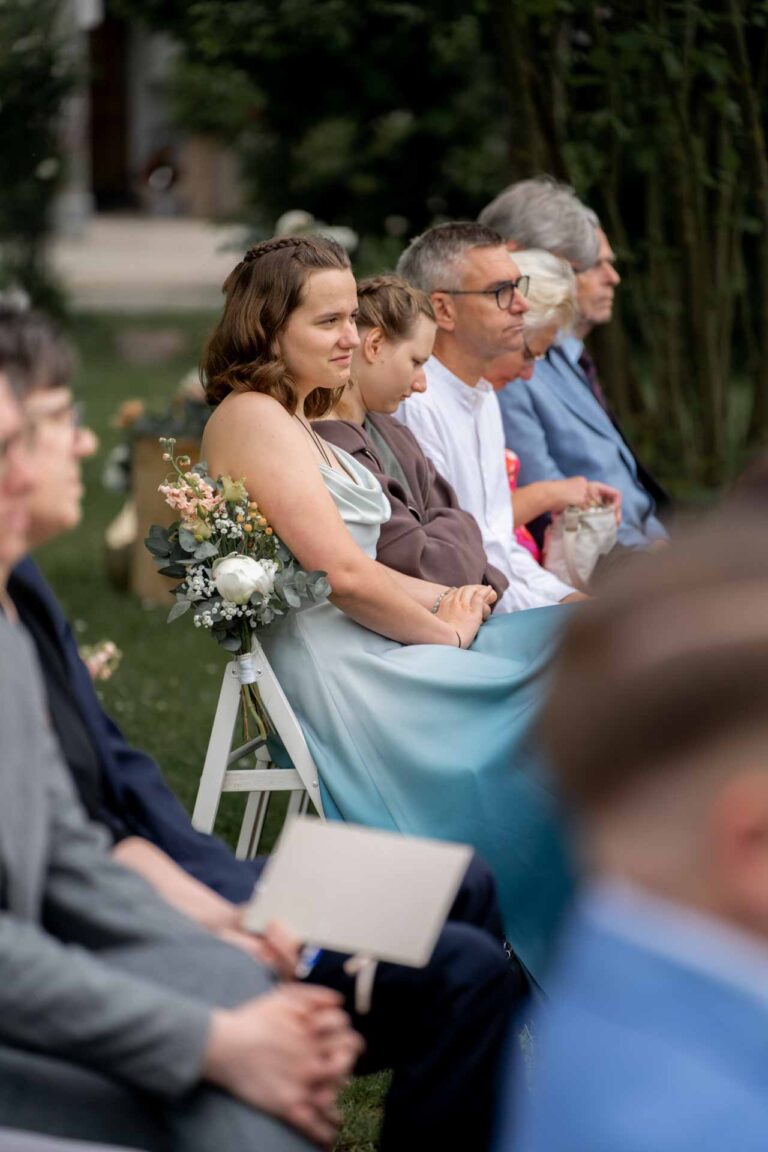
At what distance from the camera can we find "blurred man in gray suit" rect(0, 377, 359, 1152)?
183 centimetres

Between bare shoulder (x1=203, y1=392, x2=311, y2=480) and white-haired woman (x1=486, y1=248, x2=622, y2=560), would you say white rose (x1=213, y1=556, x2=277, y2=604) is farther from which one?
white-haired woman (x1=486, y1=248, x2=622, y2=560)

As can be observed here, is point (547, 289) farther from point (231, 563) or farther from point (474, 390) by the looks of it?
A: point (231, 563)

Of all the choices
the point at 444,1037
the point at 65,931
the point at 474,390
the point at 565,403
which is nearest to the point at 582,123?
the point at 565,403

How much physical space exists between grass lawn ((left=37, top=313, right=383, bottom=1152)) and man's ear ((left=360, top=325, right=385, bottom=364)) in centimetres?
64

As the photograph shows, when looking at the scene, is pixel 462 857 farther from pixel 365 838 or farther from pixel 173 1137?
pixel 173 1137

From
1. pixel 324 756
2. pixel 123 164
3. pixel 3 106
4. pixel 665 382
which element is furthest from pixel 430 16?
pixel 123 164

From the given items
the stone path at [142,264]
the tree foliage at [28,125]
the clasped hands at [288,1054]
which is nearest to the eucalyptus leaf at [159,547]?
the clasped hands at [288,1054]

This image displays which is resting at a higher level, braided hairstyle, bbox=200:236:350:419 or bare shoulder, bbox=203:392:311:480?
braided hairstyle, bbox=200:236:350:419

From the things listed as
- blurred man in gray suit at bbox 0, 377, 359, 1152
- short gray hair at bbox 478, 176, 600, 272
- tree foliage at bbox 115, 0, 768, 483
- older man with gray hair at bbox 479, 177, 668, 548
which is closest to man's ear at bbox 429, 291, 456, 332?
older man with gray hair at bbox 479, 177, 668, 548

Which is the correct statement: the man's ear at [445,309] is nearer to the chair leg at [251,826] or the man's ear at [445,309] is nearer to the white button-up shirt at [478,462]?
the white button-up shirt at [478,462]

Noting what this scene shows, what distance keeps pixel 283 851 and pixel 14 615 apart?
1.60 ft

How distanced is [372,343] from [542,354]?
3.26 feet

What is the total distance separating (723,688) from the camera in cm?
113

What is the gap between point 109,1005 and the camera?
1830mm
